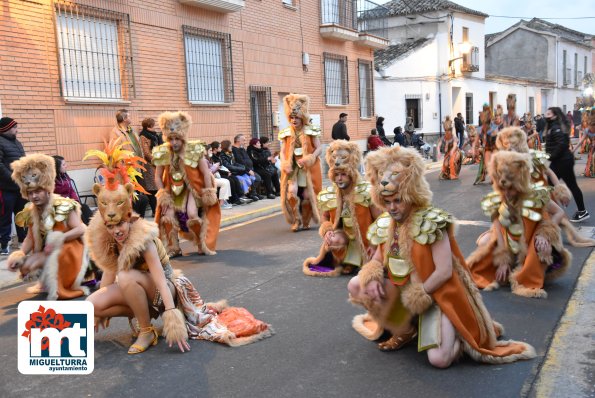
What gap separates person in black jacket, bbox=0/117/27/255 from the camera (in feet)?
28.3

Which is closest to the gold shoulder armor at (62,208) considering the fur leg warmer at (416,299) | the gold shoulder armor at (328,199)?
the gold shoulder armor at (328,199)

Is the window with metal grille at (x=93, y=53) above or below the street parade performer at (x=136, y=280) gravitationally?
above

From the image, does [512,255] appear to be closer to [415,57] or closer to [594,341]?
[594,341]

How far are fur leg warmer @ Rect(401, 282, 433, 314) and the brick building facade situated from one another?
342 inches

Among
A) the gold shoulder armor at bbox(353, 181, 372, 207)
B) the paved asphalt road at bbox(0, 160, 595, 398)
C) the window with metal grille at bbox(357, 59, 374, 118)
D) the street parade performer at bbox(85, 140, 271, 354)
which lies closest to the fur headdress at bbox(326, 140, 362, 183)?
the gold shoulder armor at bbox(353, 181, 372, 207)

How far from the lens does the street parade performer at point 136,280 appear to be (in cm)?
444

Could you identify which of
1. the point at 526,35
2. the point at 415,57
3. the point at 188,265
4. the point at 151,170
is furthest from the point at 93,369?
the point at 526,35

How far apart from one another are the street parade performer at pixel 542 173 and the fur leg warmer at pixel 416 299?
3.05 metres

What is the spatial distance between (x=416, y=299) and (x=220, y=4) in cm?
1268

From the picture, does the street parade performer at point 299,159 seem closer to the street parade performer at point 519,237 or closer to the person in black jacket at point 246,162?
the street parade performer at point 519,237

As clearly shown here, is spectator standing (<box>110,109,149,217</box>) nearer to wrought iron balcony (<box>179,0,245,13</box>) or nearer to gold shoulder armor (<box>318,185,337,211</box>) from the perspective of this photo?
wrought iron balcony (<box>179,0,245,13</box>)

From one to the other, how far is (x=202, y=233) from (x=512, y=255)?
4.09 meters

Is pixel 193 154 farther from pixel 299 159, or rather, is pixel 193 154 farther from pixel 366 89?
pixel 366 89

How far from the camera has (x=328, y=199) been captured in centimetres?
675
